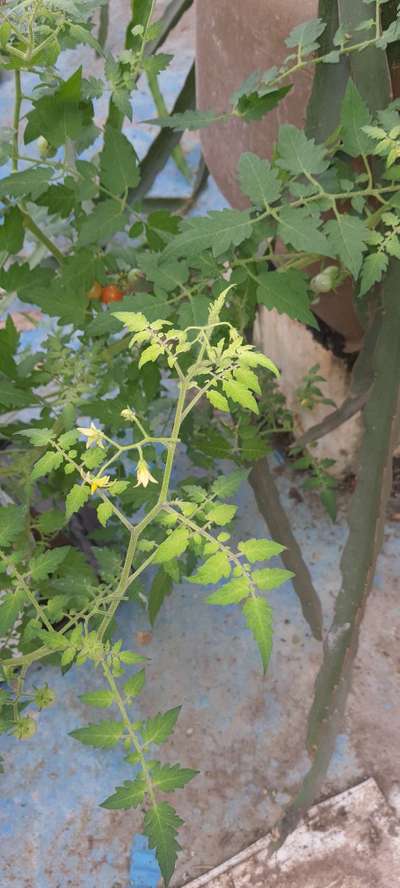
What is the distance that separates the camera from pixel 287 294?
90 centimetres

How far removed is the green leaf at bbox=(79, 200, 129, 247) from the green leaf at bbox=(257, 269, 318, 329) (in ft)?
0.61

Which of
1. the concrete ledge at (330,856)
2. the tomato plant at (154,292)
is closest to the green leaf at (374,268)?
the tomato plant at (154,292)

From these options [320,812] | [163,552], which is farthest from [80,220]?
[320,812]

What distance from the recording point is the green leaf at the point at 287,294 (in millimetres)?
891

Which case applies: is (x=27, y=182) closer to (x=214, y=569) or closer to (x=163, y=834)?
(x=214, y=569)

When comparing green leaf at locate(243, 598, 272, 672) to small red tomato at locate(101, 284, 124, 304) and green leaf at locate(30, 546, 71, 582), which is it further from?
small red tomato at locate(101, 284, 124, 304)

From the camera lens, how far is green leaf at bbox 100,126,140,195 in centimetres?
95

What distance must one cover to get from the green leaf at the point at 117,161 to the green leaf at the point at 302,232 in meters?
0.21

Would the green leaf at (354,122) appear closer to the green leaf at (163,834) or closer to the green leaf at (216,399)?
the green leaf at (216,399)

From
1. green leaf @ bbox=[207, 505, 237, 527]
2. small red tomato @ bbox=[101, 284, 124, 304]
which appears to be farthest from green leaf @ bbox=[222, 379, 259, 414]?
small red tomato @ bbox=[101, 284, 124, 304]

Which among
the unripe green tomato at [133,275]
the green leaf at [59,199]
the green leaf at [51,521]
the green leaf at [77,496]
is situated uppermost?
the green leaf at [59,199]

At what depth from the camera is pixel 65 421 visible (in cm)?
98

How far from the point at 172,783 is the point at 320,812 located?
53 centimetres

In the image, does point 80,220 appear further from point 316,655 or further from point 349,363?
point 316,655
